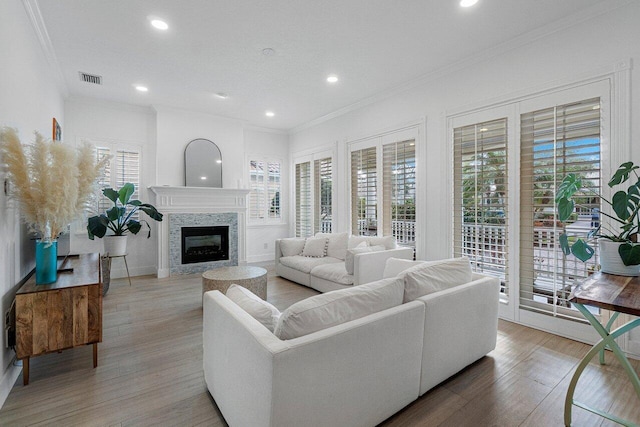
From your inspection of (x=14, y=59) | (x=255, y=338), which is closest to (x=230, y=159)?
(x=14, y=59)

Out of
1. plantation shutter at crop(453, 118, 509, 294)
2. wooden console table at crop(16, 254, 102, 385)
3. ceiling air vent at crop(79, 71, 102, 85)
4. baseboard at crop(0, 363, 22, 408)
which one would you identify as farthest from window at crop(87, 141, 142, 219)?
plantation shutter at crop(453, 118, 509, 294)

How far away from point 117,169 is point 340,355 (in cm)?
558

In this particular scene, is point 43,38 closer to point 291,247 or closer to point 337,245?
point 291,247

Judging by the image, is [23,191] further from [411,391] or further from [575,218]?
[575,218]

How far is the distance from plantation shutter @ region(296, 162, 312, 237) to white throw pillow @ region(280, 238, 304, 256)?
124 cm

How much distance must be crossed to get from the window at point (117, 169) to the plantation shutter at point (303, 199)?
123 inches

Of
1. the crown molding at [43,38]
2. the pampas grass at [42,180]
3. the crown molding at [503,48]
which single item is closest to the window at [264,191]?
the crown molding at [503,48]

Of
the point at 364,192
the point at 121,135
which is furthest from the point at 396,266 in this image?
the point at 121,135

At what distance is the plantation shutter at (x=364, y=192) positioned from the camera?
4998 millimetres

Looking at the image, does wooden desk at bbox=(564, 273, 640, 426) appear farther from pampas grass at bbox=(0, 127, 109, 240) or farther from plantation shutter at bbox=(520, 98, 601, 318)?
pampas grass at bbox=(0, 127, 109, 240)

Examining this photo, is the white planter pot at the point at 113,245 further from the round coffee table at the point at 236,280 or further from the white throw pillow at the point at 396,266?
the white throw pillow at the point at 396,266

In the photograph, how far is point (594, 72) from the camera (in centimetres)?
273

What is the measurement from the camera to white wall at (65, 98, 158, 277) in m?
5.04

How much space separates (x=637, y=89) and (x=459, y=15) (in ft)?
5.26
